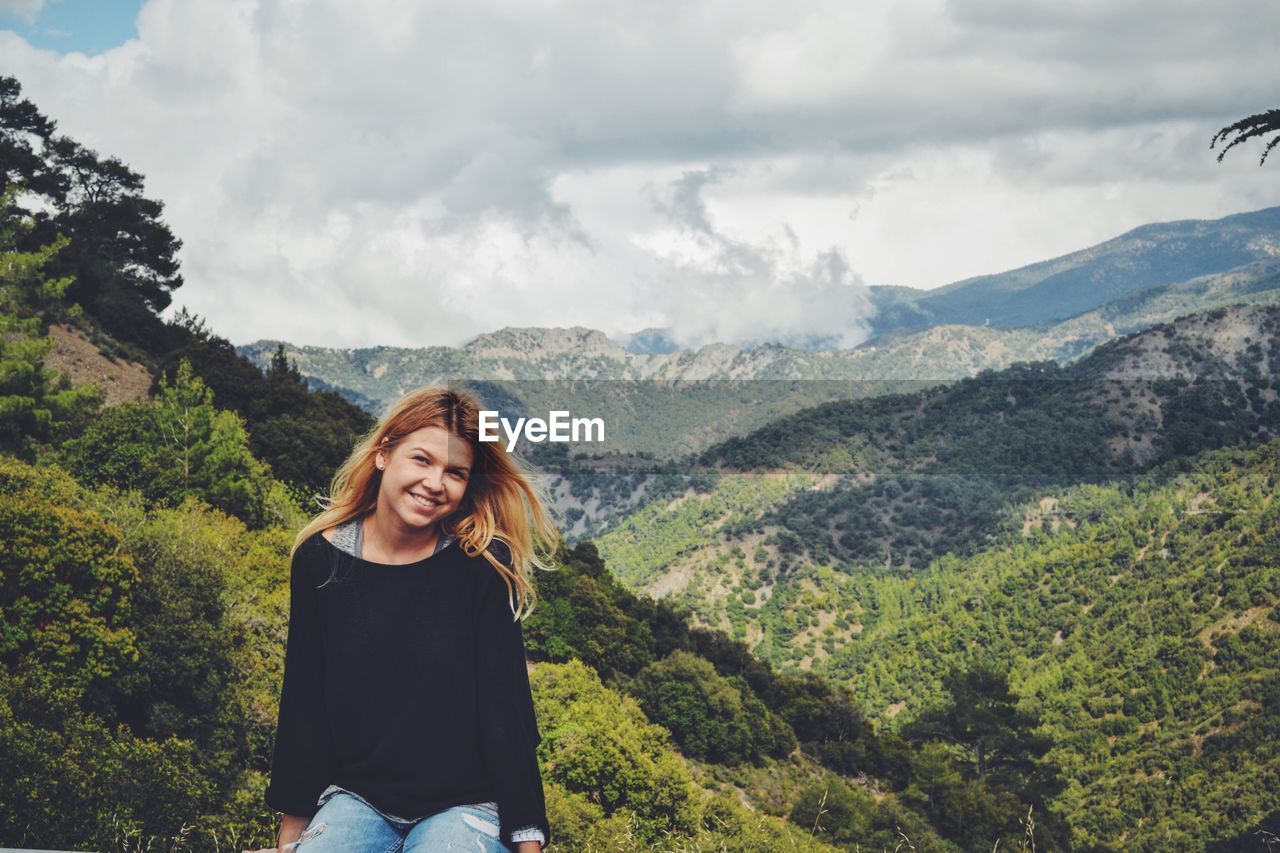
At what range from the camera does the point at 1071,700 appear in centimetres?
7706

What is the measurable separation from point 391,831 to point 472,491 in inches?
43.3

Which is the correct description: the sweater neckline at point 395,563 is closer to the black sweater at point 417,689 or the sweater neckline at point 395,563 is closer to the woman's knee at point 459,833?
the black sweater at point 417,689

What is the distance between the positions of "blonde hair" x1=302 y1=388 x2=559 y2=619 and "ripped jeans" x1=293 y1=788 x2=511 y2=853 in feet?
2.16

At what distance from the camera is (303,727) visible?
3385 millimetres

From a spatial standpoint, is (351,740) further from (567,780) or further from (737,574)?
(737,574)

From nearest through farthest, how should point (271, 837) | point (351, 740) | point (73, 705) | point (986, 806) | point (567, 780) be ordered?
point (351, 740), point (271, 837), point (73, 705), point (567, 780), point (986, 806)

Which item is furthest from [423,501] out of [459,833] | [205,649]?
[205,649]

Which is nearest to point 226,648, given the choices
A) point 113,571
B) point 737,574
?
point 113,571

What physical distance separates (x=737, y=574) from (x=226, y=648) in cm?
9440

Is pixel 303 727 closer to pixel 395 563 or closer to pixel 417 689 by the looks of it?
pixel 417 689

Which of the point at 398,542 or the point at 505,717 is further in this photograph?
the point at 398,542

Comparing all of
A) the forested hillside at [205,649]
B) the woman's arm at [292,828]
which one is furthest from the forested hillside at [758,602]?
the woman's arm at [292,828]

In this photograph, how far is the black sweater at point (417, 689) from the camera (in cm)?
322

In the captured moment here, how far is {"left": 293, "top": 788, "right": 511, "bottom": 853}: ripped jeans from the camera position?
3.08m
